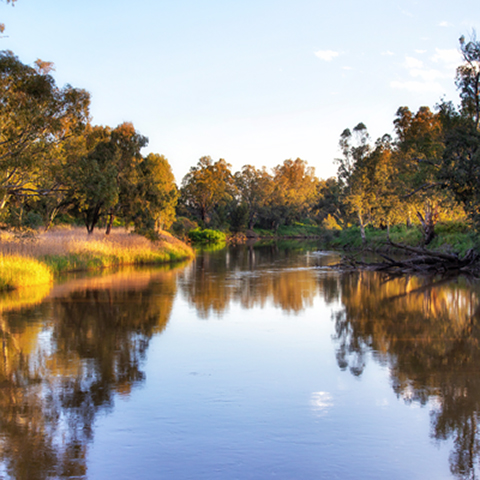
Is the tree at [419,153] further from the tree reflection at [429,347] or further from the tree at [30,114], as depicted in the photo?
the tree at [30,114]

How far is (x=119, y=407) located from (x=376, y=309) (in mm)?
9633

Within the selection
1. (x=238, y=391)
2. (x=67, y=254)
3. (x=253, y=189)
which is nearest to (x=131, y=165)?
(x=67, y=254)

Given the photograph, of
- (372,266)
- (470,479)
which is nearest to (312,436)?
(470,479)

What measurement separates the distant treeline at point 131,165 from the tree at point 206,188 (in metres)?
34.2

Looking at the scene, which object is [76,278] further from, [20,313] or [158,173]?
[158,173]

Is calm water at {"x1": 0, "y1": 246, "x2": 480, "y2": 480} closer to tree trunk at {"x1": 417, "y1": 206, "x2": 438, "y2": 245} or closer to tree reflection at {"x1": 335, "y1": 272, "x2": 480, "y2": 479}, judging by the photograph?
tree reflection at {"x1": 335, "y1": 272, "x2": 480, "y2": 479}

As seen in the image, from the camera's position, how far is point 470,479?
4785 millimetres

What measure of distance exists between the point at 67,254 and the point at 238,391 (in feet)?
63.2

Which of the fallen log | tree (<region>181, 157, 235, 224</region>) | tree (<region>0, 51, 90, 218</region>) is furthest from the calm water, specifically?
tree (<region>181, 157, 235, 224</region>)

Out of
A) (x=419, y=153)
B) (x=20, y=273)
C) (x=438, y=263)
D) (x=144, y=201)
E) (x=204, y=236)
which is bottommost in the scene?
(x=438, y=263)

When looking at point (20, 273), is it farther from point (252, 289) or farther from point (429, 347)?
point (429, 347)

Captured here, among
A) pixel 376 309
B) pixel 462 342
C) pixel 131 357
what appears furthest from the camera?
pixel 376 309

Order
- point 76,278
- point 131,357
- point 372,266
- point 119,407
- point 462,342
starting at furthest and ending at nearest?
1. point 372,266
2. point 76,278
3. point 462,342
4. point 131,357
5. point 119,407

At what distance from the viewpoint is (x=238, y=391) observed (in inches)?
284
